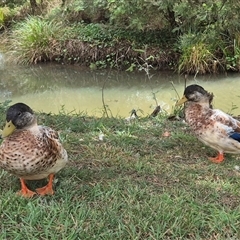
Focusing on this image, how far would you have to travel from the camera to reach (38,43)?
13469 millimetres

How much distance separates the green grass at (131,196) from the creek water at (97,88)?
12.8 feet

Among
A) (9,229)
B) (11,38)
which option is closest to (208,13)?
(9,229)

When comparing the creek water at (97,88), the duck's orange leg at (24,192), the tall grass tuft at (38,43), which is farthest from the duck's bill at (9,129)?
the tall grass tuft at (38,43)

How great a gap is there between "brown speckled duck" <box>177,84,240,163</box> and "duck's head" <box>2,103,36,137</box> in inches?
66.0

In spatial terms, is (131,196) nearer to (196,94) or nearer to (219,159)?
(219,159)

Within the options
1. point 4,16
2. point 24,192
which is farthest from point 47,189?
point 4,16

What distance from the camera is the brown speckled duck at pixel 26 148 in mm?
2988

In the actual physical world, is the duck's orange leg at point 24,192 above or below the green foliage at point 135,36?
above

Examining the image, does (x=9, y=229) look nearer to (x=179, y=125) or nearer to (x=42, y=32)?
(x=179, y=125)

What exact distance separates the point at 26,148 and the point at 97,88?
26.7 feet

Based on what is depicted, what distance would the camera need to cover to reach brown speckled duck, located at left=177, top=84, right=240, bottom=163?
3955mm

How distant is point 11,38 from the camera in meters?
15.1

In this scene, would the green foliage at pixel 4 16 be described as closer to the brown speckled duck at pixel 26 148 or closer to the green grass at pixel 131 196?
the green grass at pixel 131 196

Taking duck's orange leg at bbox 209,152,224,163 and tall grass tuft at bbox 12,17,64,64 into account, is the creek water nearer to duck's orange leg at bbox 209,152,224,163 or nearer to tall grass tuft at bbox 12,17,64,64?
tall grass tuft at bbox 12,17,64,64
